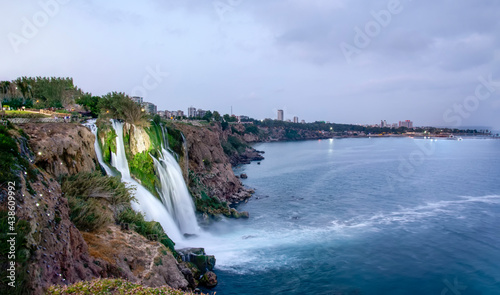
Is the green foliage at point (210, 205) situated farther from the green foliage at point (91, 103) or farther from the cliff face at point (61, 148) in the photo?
the cliff face at point (61, 148)

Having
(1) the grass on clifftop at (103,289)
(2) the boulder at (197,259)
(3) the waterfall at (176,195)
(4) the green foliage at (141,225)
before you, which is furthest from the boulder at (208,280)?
(1) the grass on clifftop at (103,289)

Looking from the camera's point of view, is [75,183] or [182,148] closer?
[75,183]

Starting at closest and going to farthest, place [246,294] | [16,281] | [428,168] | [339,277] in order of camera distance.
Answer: [16,281] → [246,294] → [339,277] → [428,168]

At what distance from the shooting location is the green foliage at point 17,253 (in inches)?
Answer: 249

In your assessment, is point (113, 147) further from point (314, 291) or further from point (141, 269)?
point (314, 291)

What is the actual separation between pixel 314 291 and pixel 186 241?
386 inches

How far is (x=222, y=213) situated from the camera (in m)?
29.1

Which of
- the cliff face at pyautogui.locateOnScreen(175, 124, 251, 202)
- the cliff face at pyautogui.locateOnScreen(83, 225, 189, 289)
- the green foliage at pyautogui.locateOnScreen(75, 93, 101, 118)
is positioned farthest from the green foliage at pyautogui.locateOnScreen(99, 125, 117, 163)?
the cliff face at pyautogui.locateOnScreen(175, 124, 251, 202)

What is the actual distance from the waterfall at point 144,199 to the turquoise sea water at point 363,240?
319cm

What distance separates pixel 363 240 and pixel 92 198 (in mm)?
19215

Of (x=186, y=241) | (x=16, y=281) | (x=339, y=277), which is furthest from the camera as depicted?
(x=186, y=241)

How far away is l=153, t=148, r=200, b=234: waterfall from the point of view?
2412 cm

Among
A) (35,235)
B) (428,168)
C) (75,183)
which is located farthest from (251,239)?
(428,168)

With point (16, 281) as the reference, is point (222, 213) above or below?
below
